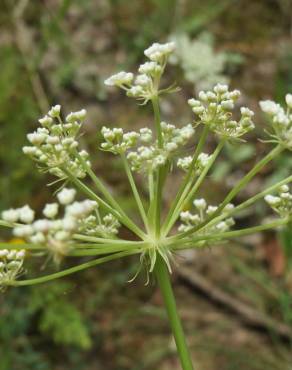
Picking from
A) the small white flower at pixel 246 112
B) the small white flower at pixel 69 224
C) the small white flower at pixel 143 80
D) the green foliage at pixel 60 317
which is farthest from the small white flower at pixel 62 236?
the green foliage at pixel 60 317

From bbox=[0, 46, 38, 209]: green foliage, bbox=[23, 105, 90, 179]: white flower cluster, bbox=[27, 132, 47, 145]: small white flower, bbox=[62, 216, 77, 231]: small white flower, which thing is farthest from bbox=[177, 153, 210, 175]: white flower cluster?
bbox=[0, 46, 38, 209]: green foliage

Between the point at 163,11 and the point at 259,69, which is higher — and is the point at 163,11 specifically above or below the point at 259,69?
above

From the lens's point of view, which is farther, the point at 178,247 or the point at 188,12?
the point at 188,12

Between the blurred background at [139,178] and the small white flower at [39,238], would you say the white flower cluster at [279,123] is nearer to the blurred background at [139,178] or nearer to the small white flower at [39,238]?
the small white flower at [39,238]

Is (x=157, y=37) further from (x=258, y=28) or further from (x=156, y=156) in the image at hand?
(x=156, y=156)

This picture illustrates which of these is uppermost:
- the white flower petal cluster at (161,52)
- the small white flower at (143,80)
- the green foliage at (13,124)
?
the green foliage at (13,124)

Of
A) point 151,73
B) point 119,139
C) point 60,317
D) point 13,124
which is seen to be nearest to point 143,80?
point 151,73

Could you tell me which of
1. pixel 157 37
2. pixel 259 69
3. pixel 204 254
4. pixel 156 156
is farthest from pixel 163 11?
pixel 156 156
